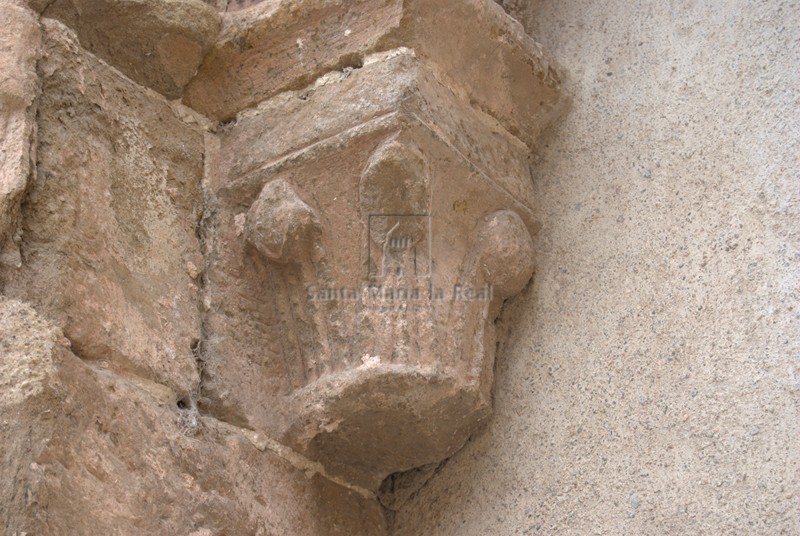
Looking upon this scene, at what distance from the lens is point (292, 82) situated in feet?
6.44

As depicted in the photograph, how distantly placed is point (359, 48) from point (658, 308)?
715mm

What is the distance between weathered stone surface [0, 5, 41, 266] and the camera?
153 cm

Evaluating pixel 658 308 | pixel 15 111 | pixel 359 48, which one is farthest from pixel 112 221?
pixel 658 308

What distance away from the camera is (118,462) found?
1494mm

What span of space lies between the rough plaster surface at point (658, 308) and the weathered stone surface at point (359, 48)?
19 cm

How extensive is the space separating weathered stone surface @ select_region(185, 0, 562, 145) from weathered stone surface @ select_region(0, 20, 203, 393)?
0.46 feet

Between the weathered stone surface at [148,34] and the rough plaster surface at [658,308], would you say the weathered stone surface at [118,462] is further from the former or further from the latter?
the weathered stone surface at [148,34]

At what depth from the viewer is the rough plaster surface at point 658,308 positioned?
5.28ft

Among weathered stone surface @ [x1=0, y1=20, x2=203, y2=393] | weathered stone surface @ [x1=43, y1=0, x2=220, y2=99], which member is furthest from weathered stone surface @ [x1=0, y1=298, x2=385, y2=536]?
weathered stone surface @ [x1=43, y1=0, x2=220, y2=99]

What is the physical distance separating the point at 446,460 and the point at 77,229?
0.79 m

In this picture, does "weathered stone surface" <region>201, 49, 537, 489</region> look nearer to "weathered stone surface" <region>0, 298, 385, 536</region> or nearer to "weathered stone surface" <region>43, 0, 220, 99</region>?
"weathered stone surface" <region>0, 298, 385, 536</region>

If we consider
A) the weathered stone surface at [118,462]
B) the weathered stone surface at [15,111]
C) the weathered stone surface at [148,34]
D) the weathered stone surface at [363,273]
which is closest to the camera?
the weathered stone surface at [118,462]

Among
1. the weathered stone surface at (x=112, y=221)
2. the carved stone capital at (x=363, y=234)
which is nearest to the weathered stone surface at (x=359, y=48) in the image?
the carved stone capital at (x=363, y=234)

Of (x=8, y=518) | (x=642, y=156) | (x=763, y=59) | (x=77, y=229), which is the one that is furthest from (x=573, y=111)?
(x=8, y=518)
